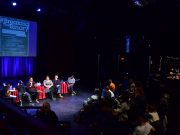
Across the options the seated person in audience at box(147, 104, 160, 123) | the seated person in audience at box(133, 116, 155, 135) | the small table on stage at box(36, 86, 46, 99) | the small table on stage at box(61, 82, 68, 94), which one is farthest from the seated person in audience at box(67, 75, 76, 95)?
the seated person in audience at box(133, 116, 155, 135)

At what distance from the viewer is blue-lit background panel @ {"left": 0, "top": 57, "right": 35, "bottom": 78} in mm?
13759

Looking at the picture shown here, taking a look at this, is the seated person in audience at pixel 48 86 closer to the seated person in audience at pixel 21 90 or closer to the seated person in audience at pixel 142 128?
the seated person in audience at pixel 21 90

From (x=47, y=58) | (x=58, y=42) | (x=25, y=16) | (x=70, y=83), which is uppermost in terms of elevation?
(x=25, y=16)

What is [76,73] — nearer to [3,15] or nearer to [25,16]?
[25,16]

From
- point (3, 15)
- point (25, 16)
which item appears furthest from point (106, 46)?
point (3, 15)

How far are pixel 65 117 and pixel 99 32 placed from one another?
8.13 meters

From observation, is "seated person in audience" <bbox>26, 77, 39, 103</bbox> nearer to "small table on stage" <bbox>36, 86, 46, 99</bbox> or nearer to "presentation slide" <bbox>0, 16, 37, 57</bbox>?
"small table on stage" <bbox>36, 86, 46, 99</bbox>

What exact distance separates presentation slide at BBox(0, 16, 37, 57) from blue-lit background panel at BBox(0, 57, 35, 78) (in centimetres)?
77

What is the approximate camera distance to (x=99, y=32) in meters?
16.0

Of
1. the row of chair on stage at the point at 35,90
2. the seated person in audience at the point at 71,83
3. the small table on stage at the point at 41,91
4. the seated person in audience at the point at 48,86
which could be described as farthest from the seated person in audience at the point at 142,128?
the seated person in audience at the point at 71,83

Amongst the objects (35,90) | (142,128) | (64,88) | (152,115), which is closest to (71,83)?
(64,88)

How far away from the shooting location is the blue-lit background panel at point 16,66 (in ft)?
45.1

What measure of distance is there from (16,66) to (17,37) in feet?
6.38

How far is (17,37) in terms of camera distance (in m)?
13.0
